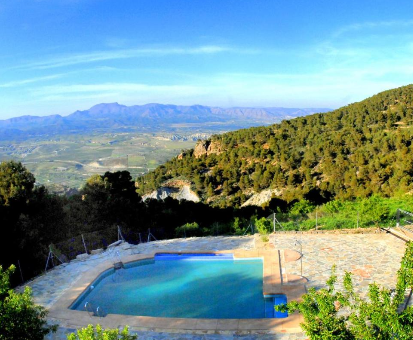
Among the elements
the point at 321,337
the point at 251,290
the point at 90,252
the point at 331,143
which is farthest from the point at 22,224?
the point at 331,143

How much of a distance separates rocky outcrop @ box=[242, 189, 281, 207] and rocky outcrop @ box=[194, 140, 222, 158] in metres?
12.5

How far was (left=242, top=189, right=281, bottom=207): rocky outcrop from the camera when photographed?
2863 centimetres

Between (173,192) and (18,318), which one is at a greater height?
(18,318)

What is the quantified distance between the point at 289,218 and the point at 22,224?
1144cm

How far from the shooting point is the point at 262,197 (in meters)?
29.2

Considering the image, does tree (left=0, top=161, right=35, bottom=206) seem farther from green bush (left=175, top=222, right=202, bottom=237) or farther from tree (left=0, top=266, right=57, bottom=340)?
tree (left=0, top=266, right=57, bottom=340)

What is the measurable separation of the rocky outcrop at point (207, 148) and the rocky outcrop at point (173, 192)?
754 cm

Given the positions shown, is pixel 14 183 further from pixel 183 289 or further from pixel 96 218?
pixel 183 289

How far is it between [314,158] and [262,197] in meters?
6.69

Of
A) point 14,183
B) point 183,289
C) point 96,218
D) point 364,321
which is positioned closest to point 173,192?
point 96,218

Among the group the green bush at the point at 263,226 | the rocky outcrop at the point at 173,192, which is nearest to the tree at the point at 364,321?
the green bush at the point at 263,226

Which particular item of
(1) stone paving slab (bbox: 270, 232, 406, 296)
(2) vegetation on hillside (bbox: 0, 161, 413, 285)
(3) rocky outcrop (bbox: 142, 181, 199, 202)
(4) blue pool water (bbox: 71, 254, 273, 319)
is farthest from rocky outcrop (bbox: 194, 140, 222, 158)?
(4) blue pool water (bbox: 71, 254, 273, 319)

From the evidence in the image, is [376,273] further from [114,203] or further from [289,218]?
[114,203]

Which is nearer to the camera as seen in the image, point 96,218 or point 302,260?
point 302,260
